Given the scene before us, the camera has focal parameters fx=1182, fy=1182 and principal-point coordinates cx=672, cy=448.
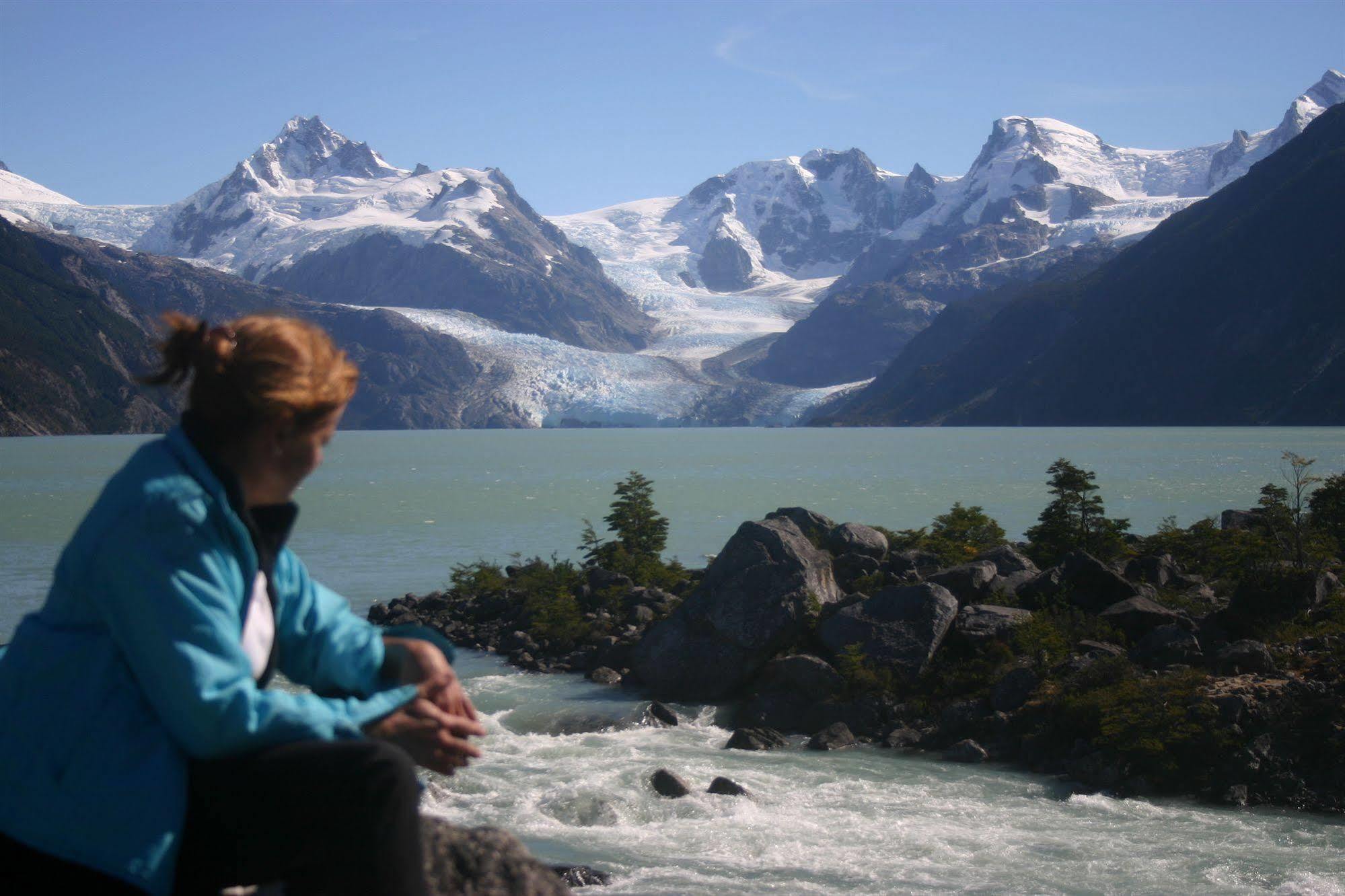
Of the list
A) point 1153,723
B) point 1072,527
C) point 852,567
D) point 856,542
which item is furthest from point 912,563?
point 1153,723

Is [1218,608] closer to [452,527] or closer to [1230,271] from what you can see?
[452,527]

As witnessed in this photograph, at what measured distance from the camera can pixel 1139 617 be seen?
13039 mm

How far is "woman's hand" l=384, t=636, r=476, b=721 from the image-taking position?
2.49 m

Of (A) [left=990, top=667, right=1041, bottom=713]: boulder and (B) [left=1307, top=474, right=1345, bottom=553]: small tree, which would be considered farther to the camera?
(B) [left=1307, top=474, right=1345, bottom=553]: small tree

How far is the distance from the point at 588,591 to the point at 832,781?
8600 millimetres

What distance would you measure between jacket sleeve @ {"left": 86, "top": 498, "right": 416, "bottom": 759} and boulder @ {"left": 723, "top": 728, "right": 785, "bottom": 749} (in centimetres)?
1030

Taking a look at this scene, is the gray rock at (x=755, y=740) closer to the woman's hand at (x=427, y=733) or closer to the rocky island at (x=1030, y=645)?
the rocky island at (x=1030, y=645)

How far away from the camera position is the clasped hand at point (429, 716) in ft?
7.84

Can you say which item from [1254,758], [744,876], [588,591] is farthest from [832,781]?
[588,591]

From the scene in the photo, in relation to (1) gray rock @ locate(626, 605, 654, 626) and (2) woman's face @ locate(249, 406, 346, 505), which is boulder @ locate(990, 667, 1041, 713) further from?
(2) woman's face @ locate(249, 406, 346, 505)

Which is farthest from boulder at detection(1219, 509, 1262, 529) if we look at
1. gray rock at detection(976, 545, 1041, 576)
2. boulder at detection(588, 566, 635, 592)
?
boulder at detection(588, 566, 635, 592)

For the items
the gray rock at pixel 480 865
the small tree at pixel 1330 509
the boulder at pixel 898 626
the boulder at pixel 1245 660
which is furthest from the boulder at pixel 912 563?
the gray rock at pixel 480 865

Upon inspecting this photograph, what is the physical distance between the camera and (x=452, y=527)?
126 ft

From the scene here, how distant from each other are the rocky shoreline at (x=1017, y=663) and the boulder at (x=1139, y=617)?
1.2 inches
